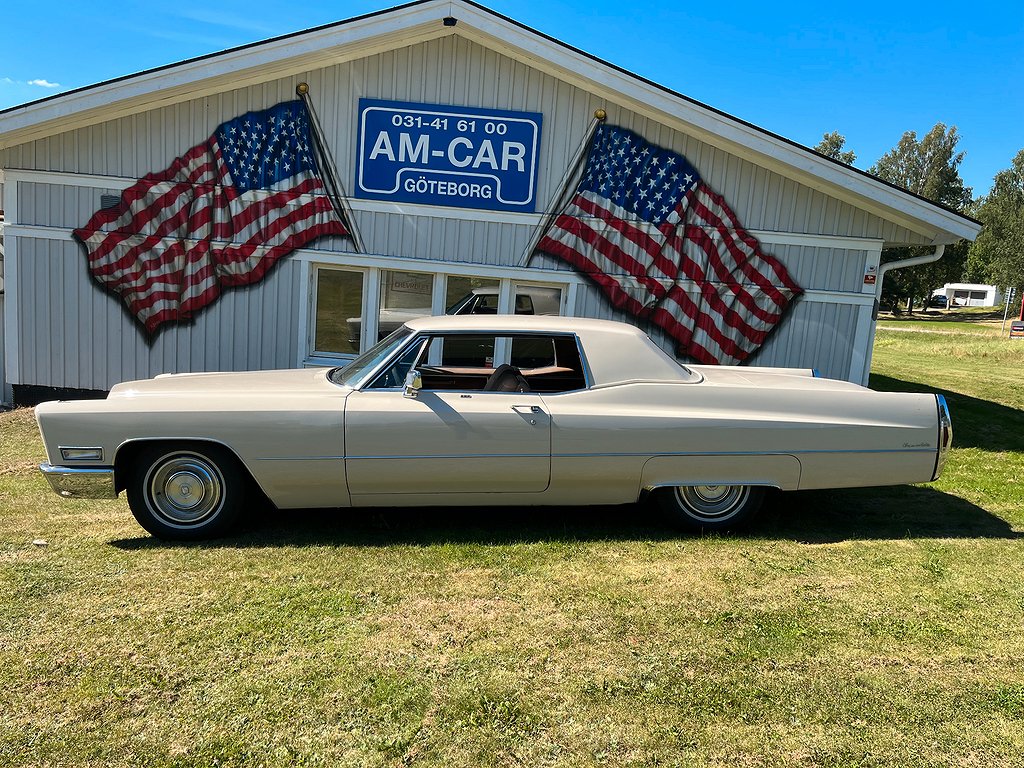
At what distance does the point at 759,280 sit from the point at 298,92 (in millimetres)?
6068

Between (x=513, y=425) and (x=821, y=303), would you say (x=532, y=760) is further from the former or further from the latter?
(x=821, y=303)

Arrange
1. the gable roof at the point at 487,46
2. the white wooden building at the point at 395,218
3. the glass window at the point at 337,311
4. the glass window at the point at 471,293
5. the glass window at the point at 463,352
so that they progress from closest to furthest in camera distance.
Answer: the glass window at the point at 463,352 → the gable roof at the point at 487,46 → the white wooden building at the point at 395,218 → the glass window at the point at 471,293 → the glass window at the point at 337,311

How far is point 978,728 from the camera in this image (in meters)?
2.71

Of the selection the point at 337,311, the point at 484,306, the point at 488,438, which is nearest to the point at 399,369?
the point at 488,438

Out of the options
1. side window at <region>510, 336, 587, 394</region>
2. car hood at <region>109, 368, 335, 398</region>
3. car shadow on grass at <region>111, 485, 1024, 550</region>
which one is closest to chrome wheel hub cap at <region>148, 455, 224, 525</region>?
car shadow on grass at <region>111, 485, 1024, 550</region>

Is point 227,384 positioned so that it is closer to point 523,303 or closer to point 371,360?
point 371,360

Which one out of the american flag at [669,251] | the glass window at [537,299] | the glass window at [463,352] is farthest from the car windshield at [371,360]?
the american flag at [669,251]

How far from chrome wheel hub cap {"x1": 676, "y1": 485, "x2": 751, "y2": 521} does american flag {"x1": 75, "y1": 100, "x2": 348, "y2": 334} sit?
5.67 metres

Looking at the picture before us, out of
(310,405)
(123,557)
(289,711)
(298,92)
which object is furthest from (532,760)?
(298,92)

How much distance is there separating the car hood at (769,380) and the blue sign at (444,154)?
4.12 metres

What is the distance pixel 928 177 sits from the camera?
49.5 meters

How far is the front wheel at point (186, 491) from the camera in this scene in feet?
14.5

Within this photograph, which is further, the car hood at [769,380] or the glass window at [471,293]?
the glass window at [471,293]

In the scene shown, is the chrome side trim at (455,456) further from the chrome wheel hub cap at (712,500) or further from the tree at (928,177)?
the tree at (928,177)
